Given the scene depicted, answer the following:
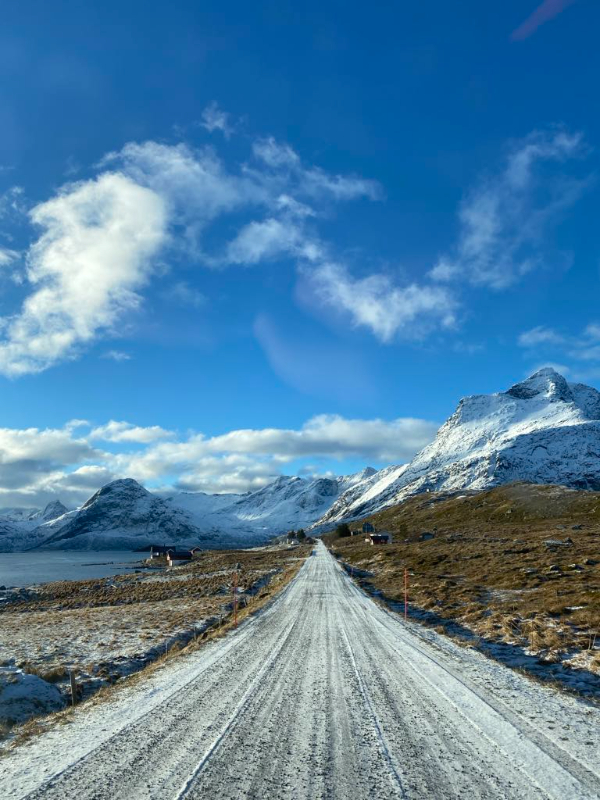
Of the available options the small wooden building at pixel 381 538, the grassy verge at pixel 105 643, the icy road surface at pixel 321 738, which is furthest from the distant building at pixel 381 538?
the icy road surface at pixel 321 738

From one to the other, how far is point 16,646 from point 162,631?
5.85 m

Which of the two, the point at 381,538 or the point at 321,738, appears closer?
the point at 321,738

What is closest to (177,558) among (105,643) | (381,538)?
(381,538)

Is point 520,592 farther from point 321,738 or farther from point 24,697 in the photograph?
point 24,697

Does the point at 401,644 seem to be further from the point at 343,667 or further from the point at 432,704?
the point at 432,704

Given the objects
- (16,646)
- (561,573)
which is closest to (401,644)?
(16,646)

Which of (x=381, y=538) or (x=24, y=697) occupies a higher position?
(x=24, y=697)

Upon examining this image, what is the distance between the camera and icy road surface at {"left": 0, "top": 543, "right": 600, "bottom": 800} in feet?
21.5

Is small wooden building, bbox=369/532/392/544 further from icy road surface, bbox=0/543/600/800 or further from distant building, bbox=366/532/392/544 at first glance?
icy road surface, bbox=0/543/600/800

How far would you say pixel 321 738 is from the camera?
8258 mm

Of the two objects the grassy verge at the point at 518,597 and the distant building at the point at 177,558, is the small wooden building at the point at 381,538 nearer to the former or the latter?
the grassy verge at the point at 518,597

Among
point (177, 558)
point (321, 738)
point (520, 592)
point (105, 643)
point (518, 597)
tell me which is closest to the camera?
point (321, 738)

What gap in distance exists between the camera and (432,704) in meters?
10.2

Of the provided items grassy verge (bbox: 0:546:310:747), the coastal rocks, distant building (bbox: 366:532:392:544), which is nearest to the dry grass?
grassy verge (bbox: 0:546:310:747)
